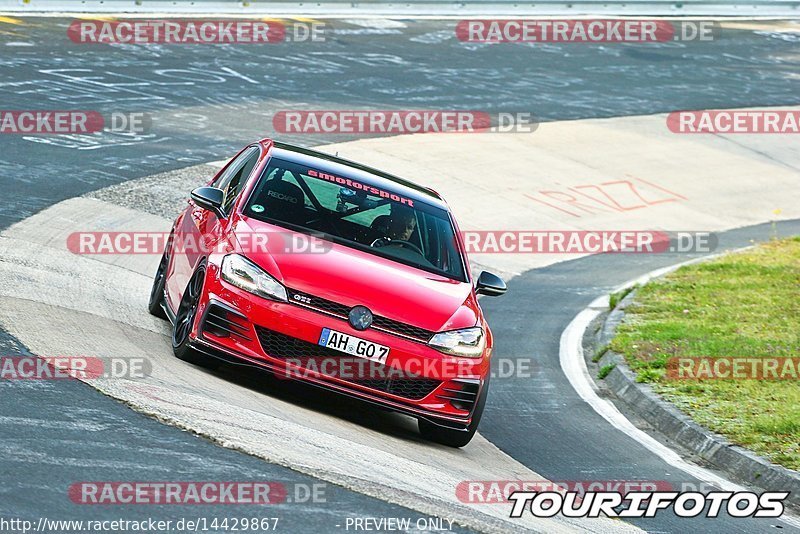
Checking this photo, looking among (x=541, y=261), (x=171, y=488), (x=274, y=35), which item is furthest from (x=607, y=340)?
(x=274, y=35)

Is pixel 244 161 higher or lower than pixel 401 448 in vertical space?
higher

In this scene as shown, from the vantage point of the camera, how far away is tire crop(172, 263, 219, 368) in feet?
27.9

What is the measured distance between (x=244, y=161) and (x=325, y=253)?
1885 mm

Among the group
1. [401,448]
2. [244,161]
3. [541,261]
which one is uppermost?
[244,161]

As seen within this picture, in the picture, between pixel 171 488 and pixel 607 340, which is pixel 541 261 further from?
pixel 171 488

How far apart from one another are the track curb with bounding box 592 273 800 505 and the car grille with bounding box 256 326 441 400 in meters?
2.57

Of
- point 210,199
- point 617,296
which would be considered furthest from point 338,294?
point 617,296

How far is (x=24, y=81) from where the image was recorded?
19.7 m
